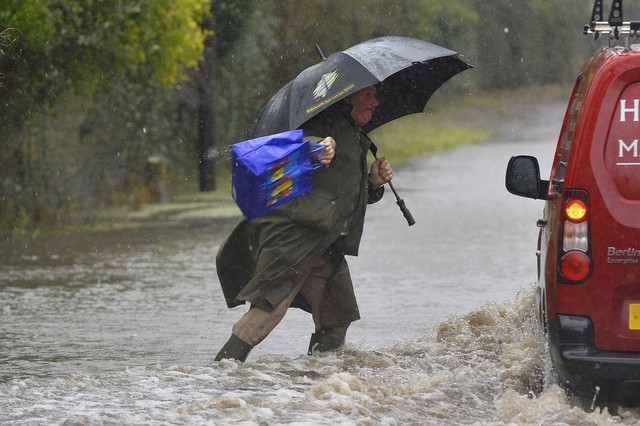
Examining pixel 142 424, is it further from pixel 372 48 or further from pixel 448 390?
pixel 372 48

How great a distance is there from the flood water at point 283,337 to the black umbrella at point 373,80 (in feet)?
4.06

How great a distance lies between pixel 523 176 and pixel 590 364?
1.16 m

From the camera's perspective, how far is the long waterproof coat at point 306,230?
798 cm

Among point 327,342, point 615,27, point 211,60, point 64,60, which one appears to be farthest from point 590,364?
point 211,60

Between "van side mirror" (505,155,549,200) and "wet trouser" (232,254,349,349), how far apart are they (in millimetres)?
1468

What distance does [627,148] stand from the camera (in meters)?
6.41

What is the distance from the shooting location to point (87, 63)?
683 inches

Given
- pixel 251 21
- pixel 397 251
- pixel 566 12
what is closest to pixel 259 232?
pixel 397 251

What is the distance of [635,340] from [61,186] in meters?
13.1

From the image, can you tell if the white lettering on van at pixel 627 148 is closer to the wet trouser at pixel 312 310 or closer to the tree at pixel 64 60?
the wet trouser at pixel 312 310

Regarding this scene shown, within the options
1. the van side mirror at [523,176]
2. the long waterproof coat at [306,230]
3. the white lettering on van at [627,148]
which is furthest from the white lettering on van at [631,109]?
the long waterproof coat at [306,230]

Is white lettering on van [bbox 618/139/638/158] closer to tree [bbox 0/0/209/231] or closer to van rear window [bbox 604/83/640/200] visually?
van rear window [bbox 604/83/640/200]

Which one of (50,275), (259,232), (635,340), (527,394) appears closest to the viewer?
(635,340)

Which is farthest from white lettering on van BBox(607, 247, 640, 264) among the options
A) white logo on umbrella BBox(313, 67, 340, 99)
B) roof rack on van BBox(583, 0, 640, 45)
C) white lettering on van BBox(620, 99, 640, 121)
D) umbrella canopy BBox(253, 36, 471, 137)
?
white logo on umbrella BBox(313, 67, 340, 99)
